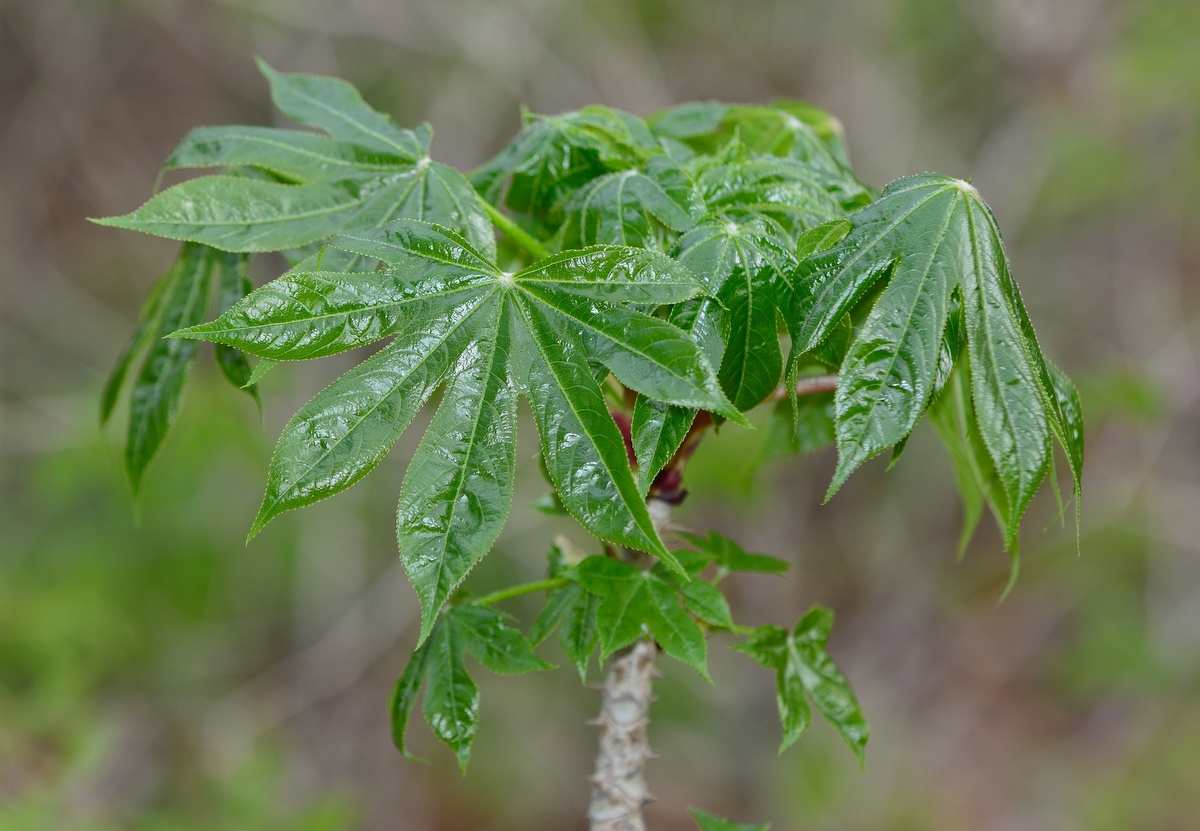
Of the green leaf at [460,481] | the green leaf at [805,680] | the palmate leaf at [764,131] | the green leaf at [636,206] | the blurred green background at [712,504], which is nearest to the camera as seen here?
the green leaf at [460,481]

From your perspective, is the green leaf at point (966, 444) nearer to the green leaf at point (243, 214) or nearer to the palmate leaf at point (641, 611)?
the palmate leaf at point (641, 611)

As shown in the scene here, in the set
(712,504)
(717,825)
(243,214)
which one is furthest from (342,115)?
(712,504)

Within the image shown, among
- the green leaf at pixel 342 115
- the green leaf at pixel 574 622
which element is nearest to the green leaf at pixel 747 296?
the green leaf at pixel 574 622

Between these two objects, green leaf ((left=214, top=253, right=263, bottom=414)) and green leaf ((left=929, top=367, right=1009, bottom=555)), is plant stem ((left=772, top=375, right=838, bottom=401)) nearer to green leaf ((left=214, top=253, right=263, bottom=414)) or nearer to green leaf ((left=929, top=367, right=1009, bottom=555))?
green leaf ((left=929, top=367, right=1009, bottom=555))

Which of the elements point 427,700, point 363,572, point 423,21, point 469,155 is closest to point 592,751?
point 363,572

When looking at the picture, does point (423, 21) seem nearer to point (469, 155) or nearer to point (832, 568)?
point (469, 155)

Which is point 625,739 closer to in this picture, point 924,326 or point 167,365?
point 924,326

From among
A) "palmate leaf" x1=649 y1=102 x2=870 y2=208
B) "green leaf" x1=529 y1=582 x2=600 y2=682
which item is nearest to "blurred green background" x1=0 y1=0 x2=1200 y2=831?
"palmate leaf" x1=649 y1=102 x2=870 y2=208
